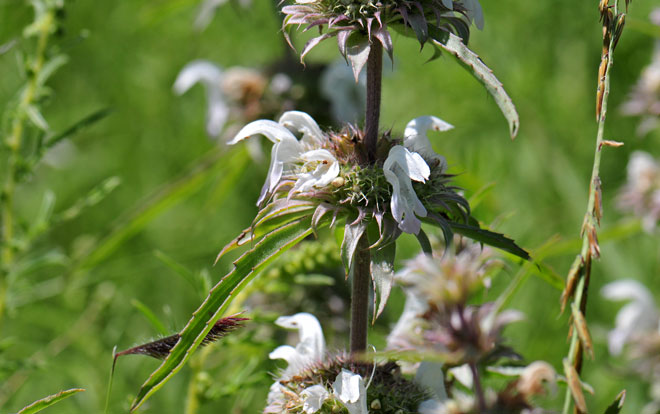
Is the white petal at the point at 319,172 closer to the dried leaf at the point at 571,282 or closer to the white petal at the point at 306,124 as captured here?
the white petal at the point at 306,124

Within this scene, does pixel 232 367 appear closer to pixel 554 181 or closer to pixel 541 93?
pixel 554 181

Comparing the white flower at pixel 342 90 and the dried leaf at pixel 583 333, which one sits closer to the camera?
the dried leaf at pixel 583 333

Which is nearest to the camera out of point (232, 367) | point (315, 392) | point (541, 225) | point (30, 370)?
point (315, 392)

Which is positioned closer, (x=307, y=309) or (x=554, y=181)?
(x=307, y=309)

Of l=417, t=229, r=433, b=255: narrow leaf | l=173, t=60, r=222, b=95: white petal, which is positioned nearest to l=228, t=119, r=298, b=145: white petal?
l=417, t=229, r=433, b=255: narrow leaf

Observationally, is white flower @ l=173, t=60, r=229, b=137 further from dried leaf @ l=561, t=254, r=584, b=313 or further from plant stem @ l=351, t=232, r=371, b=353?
dried leaf @ l=561, t=254, r=584, b=313

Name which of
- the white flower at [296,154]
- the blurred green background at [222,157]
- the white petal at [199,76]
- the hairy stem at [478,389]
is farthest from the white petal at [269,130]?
the white petal at [199,76]

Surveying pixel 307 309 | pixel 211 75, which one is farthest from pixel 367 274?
pixel 211 75
